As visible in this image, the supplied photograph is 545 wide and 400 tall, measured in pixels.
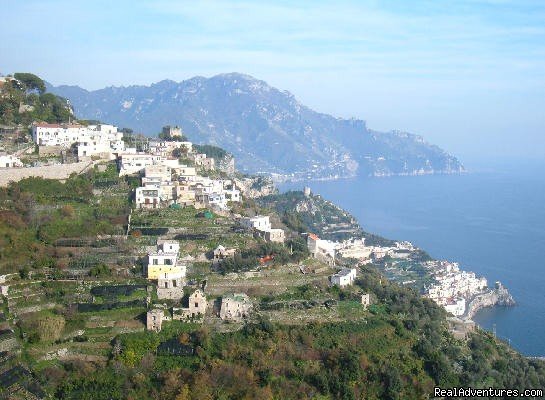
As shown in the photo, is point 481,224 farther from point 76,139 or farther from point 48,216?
point 48,216

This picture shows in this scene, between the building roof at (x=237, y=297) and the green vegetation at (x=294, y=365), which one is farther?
the building roof at (x=237, y=297)

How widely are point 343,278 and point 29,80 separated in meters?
21.9

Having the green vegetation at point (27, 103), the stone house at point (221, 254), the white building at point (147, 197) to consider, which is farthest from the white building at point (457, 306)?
the green vegetation at point (27, 103)

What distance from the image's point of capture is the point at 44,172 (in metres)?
27.2

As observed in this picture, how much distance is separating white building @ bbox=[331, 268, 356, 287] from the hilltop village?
6cm

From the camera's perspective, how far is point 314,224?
56.7m

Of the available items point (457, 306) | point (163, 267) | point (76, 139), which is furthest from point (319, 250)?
point (457, 306)

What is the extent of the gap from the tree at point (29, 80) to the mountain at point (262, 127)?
91039mm

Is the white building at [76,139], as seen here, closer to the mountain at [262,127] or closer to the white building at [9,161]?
the white building at [9,161]

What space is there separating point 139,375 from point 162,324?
2.38 meters

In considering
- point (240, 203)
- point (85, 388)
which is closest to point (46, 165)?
point (240, 203)

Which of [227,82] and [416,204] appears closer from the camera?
[416,204]

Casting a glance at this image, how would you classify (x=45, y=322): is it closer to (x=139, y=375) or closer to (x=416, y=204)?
(x=139, y=375)

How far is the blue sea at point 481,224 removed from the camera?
41375 mm
